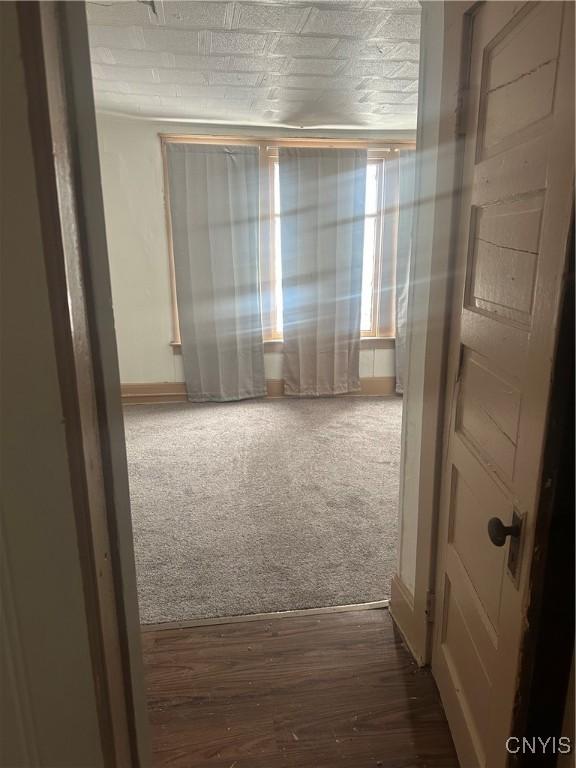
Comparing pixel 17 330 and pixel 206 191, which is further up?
pixel 206 191

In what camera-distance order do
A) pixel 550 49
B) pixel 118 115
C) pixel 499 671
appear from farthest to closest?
1. pixel 118 115
2. pixel 499 671
3. pixel 550 49

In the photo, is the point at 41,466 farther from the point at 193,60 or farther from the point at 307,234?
the point at 307,234

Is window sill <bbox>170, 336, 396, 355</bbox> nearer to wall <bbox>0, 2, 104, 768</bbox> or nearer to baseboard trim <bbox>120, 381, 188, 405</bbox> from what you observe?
baseboard trim <bbox>120, 381, 188, 405</bbox>

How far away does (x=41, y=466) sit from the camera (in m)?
0.48

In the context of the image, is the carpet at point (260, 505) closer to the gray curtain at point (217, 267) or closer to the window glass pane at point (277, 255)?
the gray curtain at point (217, 267)

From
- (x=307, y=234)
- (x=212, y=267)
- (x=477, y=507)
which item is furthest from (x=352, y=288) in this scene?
(x=477, y=507)

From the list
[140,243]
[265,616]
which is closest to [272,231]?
[140,243]

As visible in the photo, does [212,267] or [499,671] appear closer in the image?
[499,671]

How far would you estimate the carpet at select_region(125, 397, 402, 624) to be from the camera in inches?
84.4

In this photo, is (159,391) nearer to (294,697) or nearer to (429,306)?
(294,697)

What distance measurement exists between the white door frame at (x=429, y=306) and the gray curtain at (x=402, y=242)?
2.58 metres

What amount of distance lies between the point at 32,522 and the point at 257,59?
9.44 feet

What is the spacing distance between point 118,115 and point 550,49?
392 cm

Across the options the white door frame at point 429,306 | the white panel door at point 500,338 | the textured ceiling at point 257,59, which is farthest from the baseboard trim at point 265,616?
the textured ceiling at point 257,59
